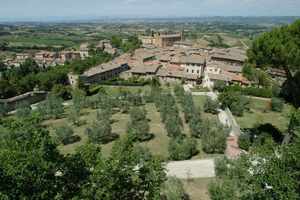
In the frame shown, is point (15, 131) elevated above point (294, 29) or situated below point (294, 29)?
below

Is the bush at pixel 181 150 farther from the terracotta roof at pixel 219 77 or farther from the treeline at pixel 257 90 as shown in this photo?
the terracotta roof at pixel 219 77

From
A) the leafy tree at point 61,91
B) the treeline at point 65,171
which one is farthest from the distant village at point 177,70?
the treeline at point 65,171

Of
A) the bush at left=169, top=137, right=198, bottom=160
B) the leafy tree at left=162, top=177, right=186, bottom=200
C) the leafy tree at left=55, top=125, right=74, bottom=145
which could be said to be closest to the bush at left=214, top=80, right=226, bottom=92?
the bush at left=169, top=137, right=198, bottom=160

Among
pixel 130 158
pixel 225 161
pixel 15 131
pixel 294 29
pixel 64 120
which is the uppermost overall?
pixel 294 29

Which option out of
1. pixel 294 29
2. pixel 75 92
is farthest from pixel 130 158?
pixel 75 92

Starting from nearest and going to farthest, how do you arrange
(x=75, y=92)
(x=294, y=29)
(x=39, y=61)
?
(x=294, y=29), (x=75, y=92), (x=39, y=61)

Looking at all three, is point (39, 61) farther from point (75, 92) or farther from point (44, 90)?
point (75, 92)
